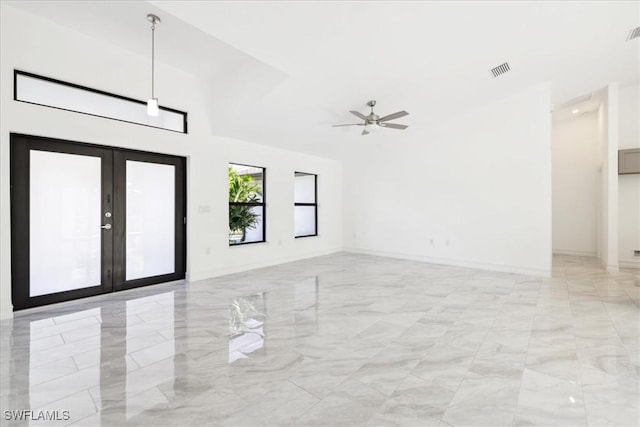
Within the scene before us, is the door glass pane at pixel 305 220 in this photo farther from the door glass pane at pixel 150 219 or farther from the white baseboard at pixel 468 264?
the door glass pane at pixel 150 219

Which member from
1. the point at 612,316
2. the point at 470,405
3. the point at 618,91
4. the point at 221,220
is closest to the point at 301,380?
the point at 470,405

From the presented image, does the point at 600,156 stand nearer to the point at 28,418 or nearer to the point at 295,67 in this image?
the point at 295,67

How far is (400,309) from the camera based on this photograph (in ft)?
13.8

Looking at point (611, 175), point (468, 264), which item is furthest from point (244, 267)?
point (611, 175)

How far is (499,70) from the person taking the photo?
17.7ft

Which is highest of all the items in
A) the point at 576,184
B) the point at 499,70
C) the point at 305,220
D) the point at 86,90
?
the point at 499,70

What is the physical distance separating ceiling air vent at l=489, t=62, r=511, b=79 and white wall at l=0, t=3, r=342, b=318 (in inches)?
169

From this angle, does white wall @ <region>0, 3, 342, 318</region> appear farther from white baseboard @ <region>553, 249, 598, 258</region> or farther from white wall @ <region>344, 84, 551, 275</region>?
white baseboard @ <region>553, 249, 598, 258</region>

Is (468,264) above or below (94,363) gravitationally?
above

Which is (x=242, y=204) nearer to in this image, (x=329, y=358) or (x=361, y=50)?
(x=361, y=50)

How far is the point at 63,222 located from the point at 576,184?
1079 centimetres

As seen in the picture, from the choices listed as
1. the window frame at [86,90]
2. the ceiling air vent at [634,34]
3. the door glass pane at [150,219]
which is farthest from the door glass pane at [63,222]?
the ceiling air vent at [634,34]

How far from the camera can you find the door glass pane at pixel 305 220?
8477mm

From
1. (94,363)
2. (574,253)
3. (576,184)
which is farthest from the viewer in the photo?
(574,253)
